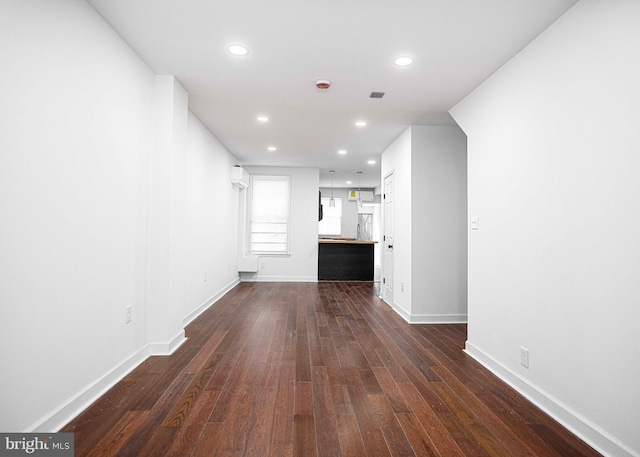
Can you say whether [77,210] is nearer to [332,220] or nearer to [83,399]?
[83,399]

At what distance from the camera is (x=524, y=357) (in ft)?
7.74

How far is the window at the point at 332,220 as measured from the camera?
36.3 ft

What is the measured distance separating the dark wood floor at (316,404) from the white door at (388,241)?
65.9 inches

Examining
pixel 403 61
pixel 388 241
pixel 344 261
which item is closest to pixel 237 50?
pixel 403 61

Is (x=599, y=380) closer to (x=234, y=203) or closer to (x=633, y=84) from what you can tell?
(x=633, y=84)

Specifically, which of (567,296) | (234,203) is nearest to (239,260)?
(234,203)

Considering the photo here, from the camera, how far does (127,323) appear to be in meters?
2.59

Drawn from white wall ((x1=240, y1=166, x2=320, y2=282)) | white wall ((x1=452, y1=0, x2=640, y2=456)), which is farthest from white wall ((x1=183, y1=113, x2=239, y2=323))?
white wall ((x1=452, y1=0, x2=640, y2=456))

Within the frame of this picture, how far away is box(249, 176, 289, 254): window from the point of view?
7297mm

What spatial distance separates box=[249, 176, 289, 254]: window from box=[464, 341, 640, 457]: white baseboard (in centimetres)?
521

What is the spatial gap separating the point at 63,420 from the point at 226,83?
113 inches

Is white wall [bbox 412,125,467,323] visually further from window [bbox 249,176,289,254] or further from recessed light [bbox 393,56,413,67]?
window [bbox 249,176,289,254]

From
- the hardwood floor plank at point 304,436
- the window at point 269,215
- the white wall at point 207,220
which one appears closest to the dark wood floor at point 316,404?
the hardwood floor plank at point 304,436

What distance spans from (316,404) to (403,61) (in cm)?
270
